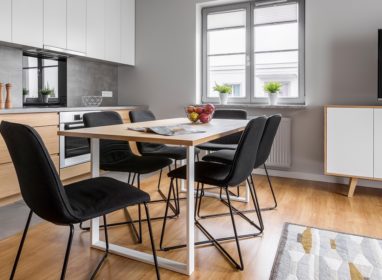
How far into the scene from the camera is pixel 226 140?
3307 mm

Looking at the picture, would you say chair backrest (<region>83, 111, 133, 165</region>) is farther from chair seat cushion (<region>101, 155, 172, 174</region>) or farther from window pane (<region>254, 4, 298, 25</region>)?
window pane (<region>254, 4, 298, 25</region>)

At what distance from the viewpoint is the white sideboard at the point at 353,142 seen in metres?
2.99

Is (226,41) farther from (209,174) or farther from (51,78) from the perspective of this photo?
(209,174)

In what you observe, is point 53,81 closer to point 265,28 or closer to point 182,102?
point 182,102

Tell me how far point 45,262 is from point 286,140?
9.50 feet

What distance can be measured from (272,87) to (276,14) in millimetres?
958

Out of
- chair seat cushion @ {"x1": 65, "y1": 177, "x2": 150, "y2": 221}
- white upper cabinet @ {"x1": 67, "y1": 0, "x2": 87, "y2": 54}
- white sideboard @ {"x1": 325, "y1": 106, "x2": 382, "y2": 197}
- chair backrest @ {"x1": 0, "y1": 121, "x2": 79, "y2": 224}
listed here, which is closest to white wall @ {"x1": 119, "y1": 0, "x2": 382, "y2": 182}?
white sideboard @ {"x1": 325, "y1": 106, "x2": 382, "y2": 197}

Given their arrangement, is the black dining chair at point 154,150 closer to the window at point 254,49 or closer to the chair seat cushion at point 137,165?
the chair seat cushion at point 137,165

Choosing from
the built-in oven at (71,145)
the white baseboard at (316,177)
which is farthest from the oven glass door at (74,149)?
the white baseboard at (316,177)

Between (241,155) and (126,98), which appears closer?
(241,155)

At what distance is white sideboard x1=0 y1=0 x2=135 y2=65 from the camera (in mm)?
3025

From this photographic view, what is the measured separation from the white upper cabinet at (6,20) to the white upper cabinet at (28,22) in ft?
0.13

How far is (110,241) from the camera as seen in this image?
2.12 m

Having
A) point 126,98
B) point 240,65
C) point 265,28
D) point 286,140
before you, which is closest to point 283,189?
point 286,140
